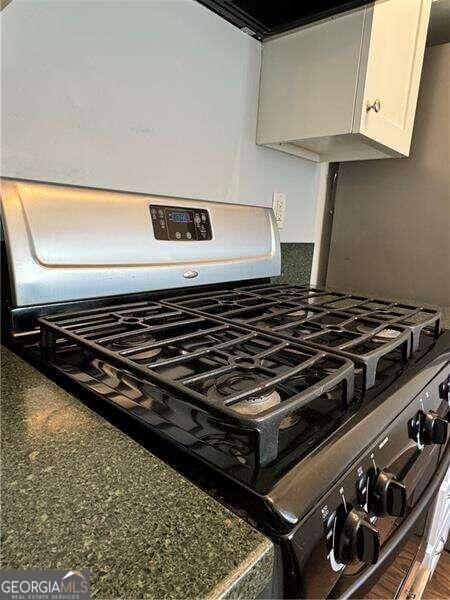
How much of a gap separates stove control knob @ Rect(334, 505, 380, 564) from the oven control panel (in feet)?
2.23

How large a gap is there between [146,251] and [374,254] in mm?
1104

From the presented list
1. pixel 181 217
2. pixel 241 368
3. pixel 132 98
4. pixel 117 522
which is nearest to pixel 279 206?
pixel 181 217

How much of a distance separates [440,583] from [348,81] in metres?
1.33

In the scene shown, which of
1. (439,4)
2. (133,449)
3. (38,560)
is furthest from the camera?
(439,4)

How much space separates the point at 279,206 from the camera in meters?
1.41

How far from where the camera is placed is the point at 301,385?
0.54 metres

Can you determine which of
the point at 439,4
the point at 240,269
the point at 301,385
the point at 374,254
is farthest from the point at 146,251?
the point at 439,4

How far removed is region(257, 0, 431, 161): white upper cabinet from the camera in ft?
3.40

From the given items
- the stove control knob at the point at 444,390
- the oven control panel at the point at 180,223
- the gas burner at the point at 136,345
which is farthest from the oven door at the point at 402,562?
the oven control panel at the point at 180,223

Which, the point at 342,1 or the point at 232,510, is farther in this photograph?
the point at 342,1

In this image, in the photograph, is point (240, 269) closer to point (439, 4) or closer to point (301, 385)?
point (301, 385)

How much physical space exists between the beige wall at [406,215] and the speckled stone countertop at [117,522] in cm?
140

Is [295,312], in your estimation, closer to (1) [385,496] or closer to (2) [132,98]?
(1) [385,496]

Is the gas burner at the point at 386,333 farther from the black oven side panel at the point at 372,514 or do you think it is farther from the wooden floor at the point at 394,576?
the wooden floor at the point at 394,576
